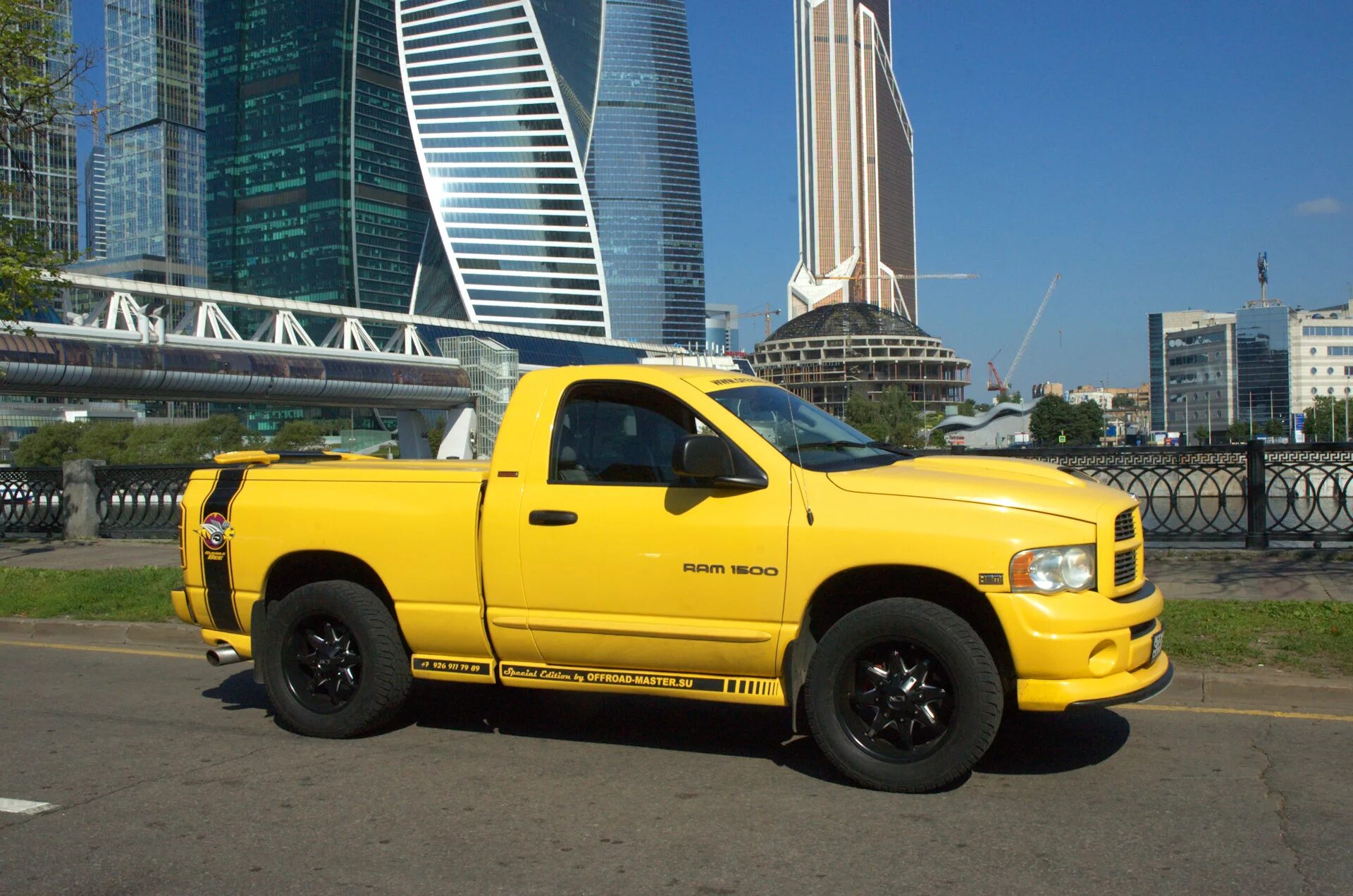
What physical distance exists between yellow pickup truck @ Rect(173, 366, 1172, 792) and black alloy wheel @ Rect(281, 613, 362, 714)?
13 millimetres

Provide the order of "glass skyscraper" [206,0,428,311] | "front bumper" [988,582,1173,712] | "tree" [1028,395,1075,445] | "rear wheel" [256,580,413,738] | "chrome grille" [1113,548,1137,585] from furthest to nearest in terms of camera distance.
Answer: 1. "glass skyscraper" [206,0,428,311]
2. "tree" [1028,395,1075,445]
3. "rear wheel" [256,580,413,738]
4. "chrome grille" [1113,548,1137,585]
5. "front bumper" [988,582,1173,712]

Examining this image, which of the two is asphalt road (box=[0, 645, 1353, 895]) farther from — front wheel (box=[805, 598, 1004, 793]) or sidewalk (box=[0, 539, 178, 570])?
sidewalk (box=[0, 539, 178, 570])

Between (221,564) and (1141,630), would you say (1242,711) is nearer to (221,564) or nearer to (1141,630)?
(1141,630)

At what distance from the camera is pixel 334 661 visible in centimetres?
648

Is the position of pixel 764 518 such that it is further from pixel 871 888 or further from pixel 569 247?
pixel 569 247

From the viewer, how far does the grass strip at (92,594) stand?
34.8ft

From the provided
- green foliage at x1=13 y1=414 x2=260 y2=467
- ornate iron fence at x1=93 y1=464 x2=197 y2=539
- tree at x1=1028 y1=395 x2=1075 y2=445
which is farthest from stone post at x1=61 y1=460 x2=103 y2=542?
tree at x1=1028 y1=395 x2=1075 y2=445

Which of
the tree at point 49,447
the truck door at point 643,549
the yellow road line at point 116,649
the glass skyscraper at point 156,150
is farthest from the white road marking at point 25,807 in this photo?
the glass skyscraper at point 156,150

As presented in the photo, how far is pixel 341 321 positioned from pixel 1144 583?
8089cm

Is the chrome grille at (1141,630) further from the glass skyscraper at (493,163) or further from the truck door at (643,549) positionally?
the glass skyscraper at (493,163)

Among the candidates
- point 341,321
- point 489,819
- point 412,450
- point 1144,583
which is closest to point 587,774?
point 489,819

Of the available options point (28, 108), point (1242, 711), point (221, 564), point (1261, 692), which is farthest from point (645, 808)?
point (28, 108)

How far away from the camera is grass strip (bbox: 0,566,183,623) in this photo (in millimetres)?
10594

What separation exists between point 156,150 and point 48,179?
191805 millimetres
